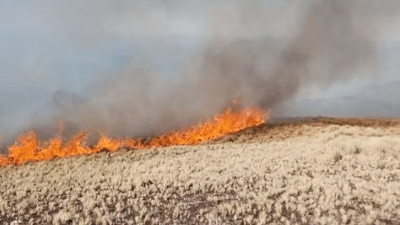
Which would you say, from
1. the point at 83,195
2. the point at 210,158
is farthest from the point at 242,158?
the point at 83,195

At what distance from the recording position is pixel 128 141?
57562 millimetres

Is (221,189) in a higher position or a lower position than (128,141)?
lower

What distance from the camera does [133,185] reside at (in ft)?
67.8

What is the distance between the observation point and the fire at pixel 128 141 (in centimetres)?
4706

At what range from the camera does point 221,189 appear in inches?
757

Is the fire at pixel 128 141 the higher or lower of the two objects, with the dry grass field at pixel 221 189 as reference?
higher

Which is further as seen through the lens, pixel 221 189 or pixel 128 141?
pixel 128 141

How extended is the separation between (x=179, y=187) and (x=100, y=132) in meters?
50.1

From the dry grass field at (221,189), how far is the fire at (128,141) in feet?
53.4

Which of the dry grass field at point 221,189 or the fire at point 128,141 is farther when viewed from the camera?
the fire at point 128,141

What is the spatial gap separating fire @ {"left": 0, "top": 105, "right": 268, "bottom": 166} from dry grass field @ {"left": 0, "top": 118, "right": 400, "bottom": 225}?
53.4 feet

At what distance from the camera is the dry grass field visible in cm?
1551

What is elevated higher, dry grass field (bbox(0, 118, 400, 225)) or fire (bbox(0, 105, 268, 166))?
fire (bbox(0, 105, 268, 166))

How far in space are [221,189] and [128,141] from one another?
3947 centimetres
